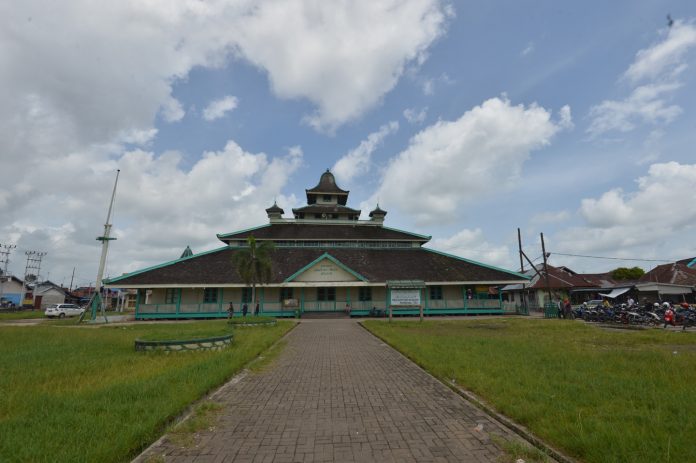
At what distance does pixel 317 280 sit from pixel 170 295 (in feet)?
39.2

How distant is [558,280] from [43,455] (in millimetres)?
45298

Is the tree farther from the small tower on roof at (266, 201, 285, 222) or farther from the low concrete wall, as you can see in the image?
the low concrete wall

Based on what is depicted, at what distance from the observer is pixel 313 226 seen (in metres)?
39.7

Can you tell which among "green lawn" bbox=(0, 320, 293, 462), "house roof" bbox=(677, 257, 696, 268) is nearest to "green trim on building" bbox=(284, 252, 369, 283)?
"green lawn" bbox=(0, 320, 293, 462)

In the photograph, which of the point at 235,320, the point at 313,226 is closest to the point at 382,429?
the point at 235,320

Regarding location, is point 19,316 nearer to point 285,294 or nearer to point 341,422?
point 285,294

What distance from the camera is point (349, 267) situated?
3127cm

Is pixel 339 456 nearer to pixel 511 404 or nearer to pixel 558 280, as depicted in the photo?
pixel 511 404

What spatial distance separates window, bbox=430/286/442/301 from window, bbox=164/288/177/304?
828 inches

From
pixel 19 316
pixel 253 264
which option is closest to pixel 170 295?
pixel 253 264

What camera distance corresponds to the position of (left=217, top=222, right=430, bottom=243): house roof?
3612 centimetres

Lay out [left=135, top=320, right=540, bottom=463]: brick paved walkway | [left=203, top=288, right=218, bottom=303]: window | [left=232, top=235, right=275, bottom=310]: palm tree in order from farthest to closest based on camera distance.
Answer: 1. [left=203, top=288, right=218, bottom=303]: window
2. [left=232, top=235, right=275, bottom=310]: palm tree
3. [left=135, top=320, right=540, bottom=463]: brick paved walkway

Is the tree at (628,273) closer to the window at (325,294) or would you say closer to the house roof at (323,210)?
the house roof at (323,210)

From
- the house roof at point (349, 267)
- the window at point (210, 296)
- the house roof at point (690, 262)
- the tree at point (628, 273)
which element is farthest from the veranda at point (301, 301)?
the tree at point (628, 273)
